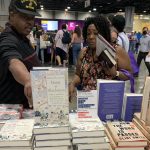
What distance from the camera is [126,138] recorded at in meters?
1.31

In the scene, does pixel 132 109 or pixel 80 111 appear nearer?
pixel 80 111

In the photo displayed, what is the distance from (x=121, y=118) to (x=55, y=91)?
2.12 ft

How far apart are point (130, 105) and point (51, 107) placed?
0.62m


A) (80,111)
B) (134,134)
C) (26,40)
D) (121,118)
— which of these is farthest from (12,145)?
(26,40)

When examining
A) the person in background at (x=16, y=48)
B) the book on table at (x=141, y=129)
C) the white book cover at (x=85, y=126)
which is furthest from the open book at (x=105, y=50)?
the white book cover at (x=85, y=126)

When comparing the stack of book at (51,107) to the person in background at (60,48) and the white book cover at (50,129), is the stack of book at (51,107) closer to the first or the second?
the white book cover at (50,129)

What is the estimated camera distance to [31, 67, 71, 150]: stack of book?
121 cm

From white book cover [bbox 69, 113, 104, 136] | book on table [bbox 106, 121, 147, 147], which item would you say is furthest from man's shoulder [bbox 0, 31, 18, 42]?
book on table [bbox 106, 121, 147, 147]

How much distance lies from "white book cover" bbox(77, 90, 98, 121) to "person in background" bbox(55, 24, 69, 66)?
28.1 ft

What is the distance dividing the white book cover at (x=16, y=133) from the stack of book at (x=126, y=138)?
0.40 metres

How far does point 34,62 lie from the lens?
189cm

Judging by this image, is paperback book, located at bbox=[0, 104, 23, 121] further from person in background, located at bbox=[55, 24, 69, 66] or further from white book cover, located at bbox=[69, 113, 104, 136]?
person in background, located at bbox=[55, 24, 69, 66]

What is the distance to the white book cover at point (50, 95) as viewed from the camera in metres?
1.20

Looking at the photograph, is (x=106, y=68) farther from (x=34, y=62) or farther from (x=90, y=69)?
(x=34, y=62)
